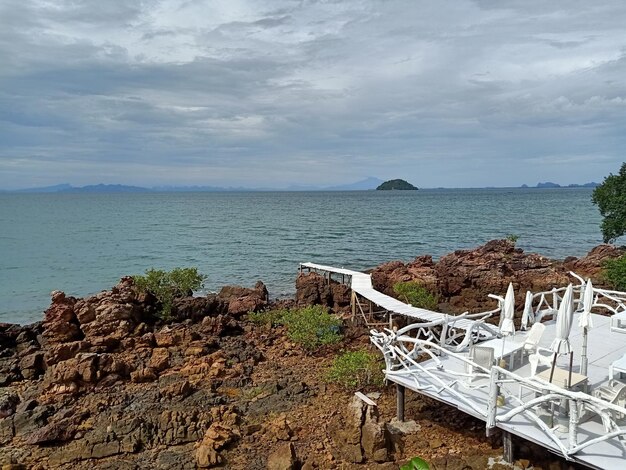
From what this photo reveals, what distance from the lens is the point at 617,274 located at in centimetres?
2238

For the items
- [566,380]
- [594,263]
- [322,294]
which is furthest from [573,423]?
[594,263]

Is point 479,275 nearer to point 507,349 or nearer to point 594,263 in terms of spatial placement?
point 594,263

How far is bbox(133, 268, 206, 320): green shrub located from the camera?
21.1m

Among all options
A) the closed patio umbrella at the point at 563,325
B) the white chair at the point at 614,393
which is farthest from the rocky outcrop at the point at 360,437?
the white chair at the point at 614,393

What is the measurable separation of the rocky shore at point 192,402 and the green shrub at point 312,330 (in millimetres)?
440

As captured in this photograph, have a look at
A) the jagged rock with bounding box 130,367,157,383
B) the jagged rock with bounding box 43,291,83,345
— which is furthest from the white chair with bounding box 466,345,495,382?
the jagged rock with bounding box 43,291,83,345

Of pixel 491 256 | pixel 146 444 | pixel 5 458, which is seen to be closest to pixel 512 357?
pixel 146 444

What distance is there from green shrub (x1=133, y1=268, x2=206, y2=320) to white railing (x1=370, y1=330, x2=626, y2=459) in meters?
12.7

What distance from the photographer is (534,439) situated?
796cm

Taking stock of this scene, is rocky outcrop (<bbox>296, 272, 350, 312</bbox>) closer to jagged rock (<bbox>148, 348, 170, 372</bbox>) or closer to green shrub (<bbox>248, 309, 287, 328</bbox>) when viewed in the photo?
green shrub (<bbox>248, 309, 287, 328</bbox>)

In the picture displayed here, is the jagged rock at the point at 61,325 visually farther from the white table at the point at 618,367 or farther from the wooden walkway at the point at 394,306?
the white table at the point at 618,367

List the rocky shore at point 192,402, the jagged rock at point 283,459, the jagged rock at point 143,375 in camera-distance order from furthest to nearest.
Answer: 1. the jagged rock at point 143,375
2. the rocky shore at point 192,402
3. the jagged rock at point 283,459

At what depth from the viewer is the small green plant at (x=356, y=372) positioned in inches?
509

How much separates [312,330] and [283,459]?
7118 mm
